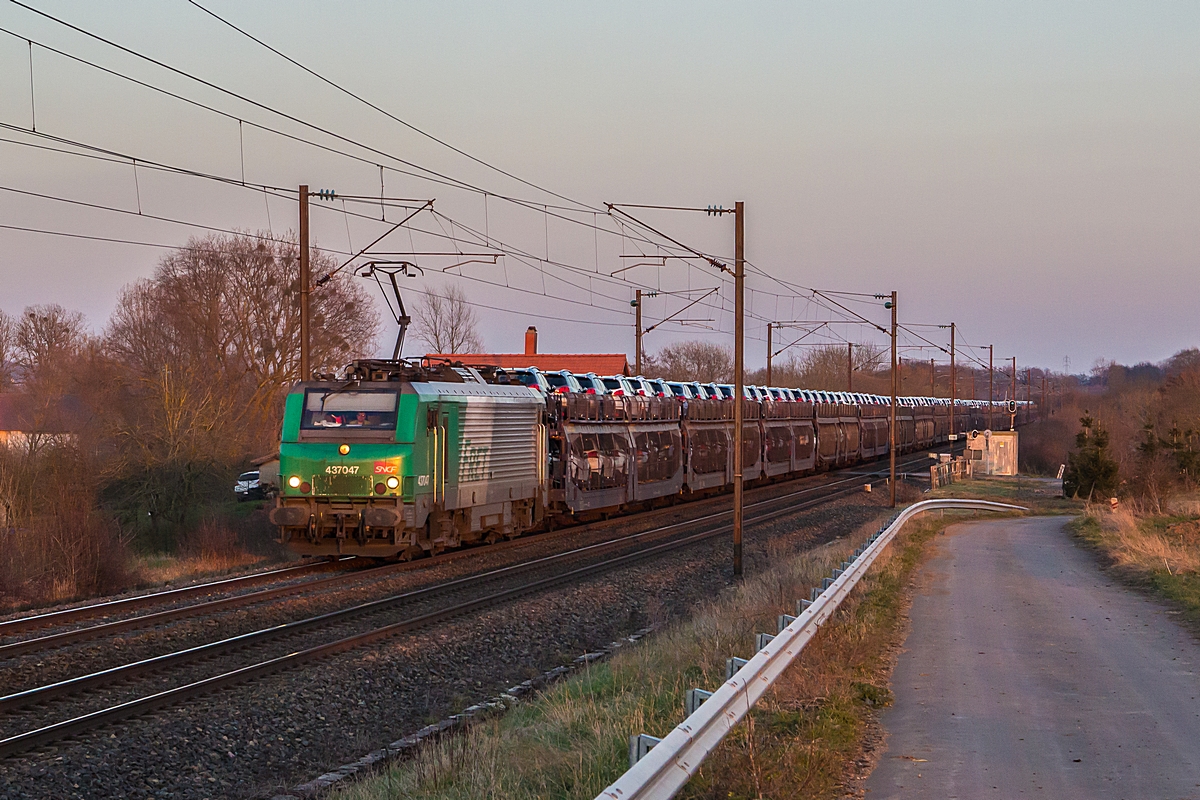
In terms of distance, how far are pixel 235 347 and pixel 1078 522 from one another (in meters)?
32.6

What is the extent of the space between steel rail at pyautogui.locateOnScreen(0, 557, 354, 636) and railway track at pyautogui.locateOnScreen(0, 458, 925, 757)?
269 centimetres

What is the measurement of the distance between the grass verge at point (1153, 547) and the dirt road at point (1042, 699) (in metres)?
0.49

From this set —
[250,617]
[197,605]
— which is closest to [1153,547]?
[250,617]

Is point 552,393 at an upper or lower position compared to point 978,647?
upper

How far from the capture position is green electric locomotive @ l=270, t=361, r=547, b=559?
18703 mm

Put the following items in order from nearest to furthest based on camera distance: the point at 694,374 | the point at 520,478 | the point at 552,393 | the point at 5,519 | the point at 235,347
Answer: the point at 520,478 → the point at 552,393 → the point at 5,519 → the point at 235,347 → the point at 694,374

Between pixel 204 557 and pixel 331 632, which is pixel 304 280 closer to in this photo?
pixel 204 557

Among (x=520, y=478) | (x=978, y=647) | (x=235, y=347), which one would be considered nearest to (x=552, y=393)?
(x=520, y=478)

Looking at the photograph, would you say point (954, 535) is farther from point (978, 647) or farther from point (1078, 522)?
point (978, 647)

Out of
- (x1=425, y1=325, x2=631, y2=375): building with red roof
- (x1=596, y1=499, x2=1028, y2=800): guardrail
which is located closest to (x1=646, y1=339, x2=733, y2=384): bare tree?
(x1=425, y1=325, x2=631, y2=375): building with red roof

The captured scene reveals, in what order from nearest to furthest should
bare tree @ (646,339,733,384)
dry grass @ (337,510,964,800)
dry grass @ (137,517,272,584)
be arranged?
dry grass @ (337,510,964,800), dry grass @ (137,517,272,584), bare tree @ (646,339,733,384)

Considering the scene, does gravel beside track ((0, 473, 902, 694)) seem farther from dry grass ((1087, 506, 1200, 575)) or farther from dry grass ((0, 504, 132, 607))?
dry grass ((1087, 506, 1200, 575))

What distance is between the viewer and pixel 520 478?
23.2 meters

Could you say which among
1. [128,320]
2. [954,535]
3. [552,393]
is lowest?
[954,535]
